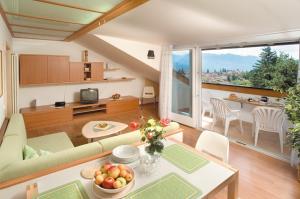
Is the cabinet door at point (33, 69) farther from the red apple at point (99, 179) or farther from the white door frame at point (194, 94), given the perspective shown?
the red apple at point (99, 179)

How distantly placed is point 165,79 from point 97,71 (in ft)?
6.87

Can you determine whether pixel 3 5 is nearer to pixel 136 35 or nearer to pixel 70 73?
pixel 136 35

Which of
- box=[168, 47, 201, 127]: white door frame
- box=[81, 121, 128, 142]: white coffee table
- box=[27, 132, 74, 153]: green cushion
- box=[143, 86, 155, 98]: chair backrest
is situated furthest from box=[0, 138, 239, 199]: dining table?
box=[143, 86, 155, 98]: chair backrest

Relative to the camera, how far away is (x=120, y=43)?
4.52m

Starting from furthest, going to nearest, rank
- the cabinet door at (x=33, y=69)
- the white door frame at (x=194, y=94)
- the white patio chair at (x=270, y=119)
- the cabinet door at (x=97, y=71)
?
the cabinet door at (x=97, y=71) < the cabinet door at (x=33, y=69) < the white door frame at (x=194, y=94) < the white patio chair at (x=270, y=119)

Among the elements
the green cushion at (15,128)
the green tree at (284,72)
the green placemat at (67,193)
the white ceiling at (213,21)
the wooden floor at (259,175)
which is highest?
the white ceiling at (213,21)

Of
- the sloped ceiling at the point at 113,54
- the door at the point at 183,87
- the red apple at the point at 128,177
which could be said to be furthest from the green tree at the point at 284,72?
the red apple at the point at 128,177

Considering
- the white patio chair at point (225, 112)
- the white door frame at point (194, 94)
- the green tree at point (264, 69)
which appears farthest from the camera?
the green tree at point (264, 69)

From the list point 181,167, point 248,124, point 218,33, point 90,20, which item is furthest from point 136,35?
point 248,124

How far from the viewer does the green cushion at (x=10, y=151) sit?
146 cm

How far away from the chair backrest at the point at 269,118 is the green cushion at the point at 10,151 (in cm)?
373

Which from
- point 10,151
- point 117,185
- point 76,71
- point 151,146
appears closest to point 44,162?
point 10,151

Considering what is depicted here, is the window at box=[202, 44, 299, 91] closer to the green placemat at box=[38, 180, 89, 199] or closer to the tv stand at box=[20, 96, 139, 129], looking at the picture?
the tv stand at box=[20, 96, 139, 129]

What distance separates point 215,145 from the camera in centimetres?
201
